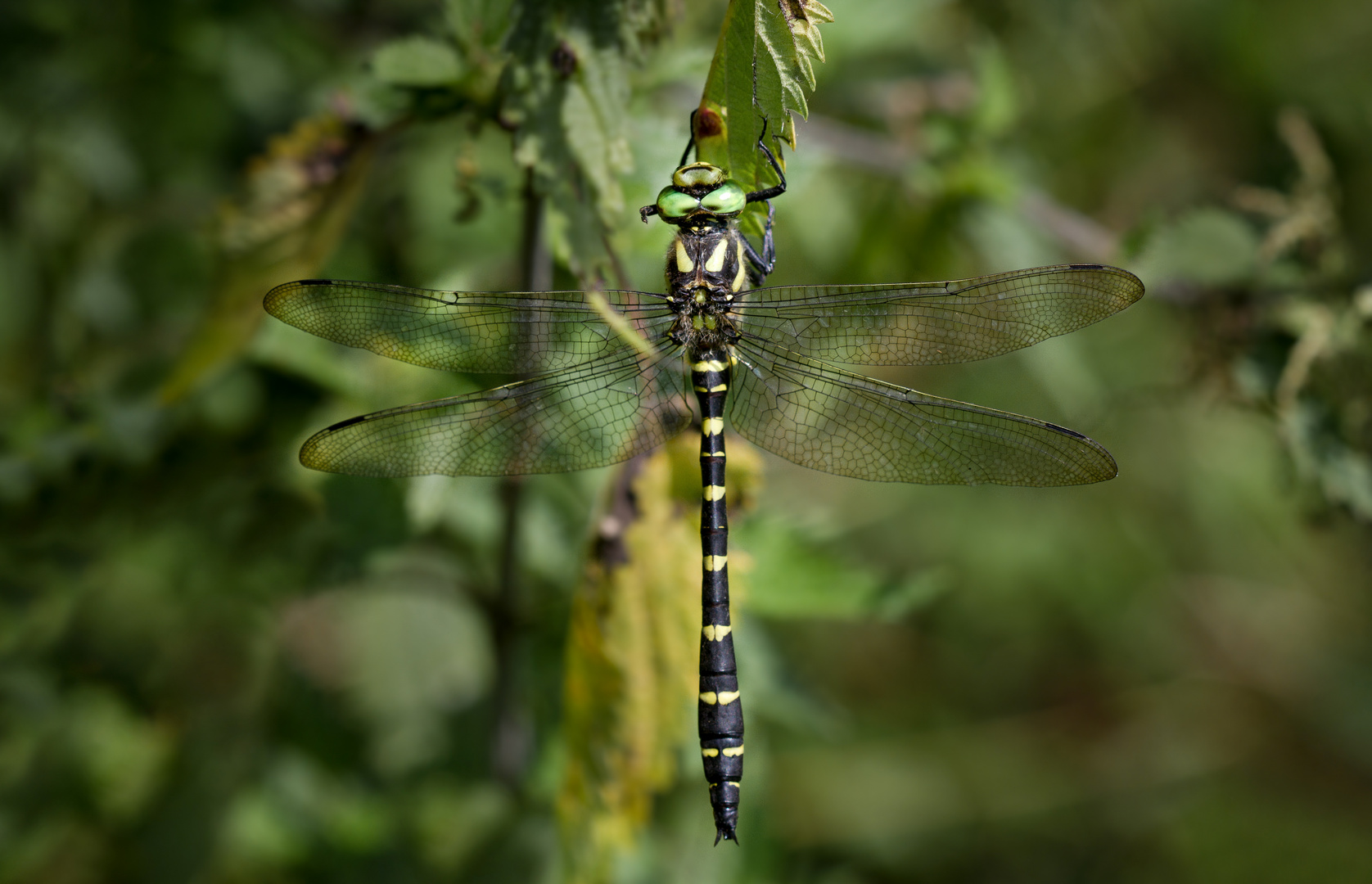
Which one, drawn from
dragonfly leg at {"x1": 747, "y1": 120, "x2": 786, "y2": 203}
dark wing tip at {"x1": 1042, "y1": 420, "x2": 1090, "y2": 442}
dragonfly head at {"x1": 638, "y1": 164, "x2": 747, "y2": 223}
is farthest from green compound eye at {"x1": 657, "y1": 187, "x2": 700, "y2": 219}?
dark wing tip at {"x1": 1042, "y1": 420, "x2": 1090, "y2": 442}

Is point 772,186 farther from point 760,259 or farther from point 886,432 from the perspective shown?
point 886,432

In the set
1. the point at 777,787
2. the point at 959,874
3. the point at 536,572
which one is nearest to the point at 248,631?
the point at 536,572

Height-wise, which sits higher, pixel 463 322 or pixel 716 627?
pixel 463 322

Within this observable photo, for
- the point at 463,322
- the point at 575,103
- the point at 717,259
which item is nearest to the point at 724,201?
the point at 717,259

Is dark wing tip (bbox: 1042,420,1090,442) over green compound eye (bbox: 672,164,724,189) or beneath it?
beneath

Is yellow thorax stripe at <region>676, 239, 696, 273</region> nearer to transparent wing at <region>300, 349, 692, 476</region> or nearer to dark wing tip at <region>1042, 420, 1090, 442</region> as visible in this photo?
transparent wing at <region>300, 349, 692, 476</region>

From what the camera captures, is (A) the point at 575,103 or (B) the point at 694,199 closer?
(A) the point at 575,103

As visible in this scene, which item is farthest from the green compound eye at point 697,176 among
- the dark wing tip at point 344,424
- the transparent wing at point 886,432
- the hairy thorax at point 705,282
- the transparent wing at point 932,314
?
the dark wing tip at point 344,424
